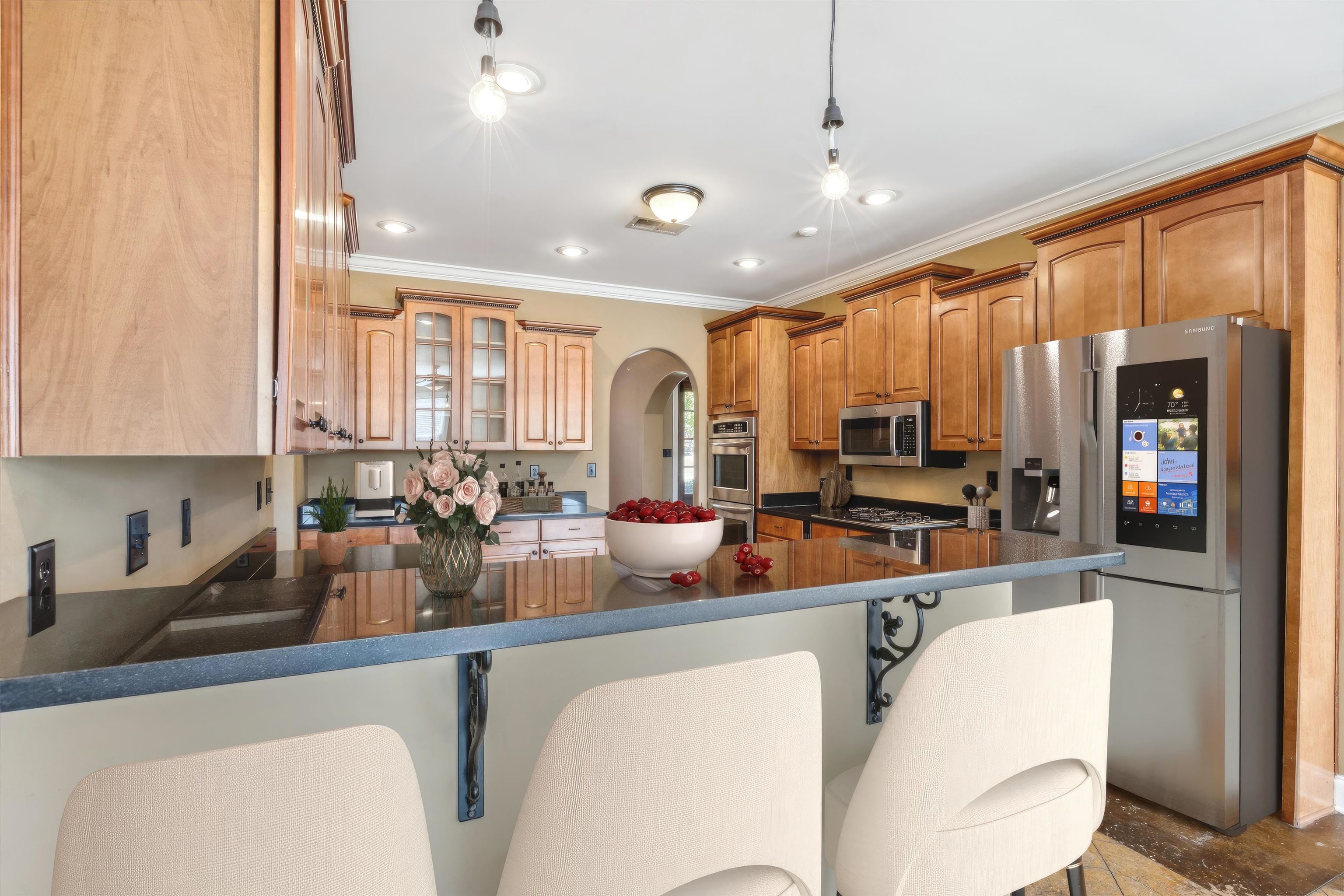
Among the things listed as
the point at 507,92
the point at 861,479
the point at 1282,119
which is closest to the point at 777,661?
the point at 507,92

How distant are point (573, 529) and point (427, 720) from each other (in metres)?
3.35

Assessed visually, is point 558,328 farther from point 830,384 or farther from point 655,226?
point 830,384

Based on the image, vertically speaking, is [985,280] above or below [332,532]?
above

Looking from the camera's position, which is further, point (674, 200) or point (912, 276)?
point (912, 276)

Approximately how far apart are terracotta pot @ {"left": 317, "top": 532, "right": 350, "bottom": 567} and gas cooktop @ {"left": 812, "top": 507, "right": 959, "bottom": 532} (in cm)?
263

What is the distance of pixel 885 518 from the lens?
13.7 ft

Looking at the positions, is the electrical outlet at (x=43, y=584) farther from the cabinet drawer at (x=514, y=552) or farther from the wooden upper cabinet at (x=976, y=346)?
the wooden upper cabinet at (x=976, y=346)

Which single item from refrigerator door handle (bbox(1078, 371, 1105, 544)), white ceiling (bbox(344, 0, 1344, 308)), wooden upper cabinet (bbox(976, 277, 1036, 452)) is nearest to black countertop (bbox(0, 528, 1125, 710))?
refrigerator door handle (bbox(1078, 371, 1105, 544))

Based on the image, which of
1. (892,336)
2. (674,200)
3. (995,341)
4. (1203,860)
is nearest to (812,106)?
(674,200)

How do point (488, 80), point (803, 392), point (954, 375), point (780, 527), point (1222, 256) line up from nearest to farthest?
1. point (488, 80)
2. point (1222, 256)
3. point (954, 375)
4. point (780, 527)
5. point (803, 392)

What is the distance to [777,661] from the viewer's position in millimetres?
815

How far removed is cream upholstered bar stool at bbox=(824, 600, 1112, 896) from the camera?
3.21 ft

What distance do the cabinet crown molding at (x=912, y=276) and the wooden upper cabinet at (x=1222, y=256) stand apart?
120 centimetres

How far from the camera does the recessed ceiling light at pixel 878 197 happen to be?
3252 millimetres
